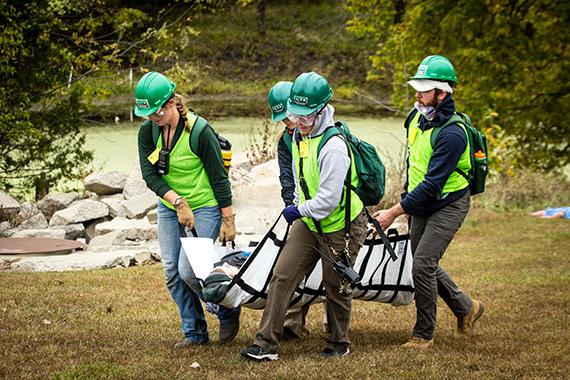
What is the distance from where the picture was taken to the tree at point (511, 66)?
52.9ft

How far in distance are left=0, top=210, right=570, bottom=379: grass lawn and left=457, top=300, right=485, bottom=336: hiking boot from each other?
0.09 m

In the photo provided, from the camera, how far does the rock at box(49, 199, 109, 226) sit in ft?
39.6

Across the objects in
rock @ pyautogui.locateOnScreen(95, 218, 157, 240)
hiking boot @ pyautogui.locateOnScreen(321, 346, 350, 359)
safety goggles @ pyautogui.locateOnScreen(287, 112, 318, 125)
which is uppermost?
safety goggles @ pyautogui.locateOnScreen(287, 112, 318, 125)

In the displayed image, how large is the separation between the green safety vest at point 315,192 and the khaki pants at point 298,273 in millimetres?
53

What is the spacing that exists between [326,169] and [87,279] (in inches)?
155

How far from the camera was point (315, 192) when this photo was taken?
210 inches

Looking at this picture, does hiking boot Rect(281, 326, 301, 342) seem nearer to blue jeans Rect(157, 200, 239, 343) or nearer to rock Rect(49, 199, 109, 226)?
blue jeans Rect(157, 200, 239, 343)

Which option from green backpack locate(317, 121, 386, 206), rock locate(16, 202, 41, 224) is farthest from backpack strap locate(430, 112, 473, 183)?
rock locate(16, 202, 41, 224)

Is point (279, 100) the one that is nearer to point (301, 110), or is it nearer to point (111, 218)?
point (301, 110)

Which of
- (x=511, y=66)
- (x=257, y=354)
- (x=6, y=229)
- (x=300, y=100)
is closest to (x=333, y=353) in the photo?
(x=257, y=354)

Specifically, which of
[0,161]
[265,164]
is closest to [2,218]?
[0,161]

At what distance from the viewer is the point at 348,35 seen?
4409 cm

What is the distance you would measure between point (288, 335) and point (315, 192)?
1.33m

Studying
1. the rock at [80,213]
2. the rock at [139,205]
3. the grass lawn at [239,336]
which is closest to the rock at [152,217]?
the rock at [139,205]
